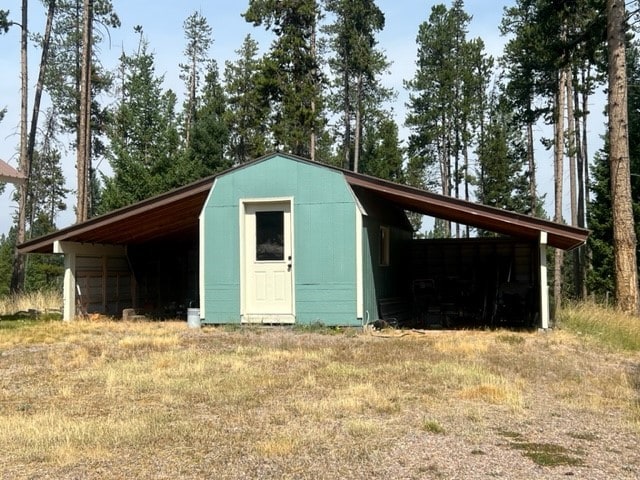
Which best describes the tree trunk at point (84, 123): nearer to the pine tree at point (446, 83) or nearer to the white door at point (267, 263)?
the white door at point (267, 263)

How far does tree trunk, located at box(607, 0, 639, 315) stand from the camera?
13102 mm

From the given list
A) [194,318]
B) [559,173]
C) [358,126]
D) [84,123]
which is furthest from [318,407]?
[358,126]

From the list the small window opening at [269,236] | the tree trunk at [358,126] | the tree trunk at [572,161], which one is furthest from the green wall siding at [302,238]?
the tree trunk at [358,126]

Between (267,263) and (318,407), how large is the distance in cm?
607

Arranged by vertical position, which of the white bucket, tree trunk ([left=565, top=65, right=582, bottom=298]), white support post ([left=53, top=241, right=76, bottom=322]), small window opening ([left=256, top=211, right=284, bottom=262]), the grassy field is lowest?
the grassy field

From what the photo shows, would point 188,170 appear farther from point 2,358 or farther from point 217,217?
point 2,358

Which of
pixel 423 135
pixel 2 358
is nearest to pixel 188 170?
pixel 423 135

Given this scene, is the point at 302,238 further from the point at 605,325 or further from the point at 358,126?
the point at 358,126

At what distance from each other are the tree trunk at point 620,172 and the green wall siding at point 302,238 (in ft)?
19.2

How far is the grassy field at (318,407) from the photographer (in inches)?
166

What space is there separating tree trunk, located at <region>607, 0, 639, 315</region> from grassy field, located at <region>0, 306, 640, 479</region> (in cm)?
330

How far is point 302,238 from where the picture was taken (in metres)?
11.4

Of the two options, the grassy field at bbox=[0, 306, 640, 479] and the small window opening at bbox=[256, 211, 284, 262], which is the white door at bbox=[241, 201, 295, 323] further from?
the grassy field at bbox=[0, 306, 640, 479]

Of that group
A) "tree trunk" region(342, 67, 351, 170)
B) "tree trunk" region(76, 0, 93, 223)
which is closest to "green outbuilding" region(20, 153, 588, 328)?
"tree trunk" region(76, 0, 93, 223)
